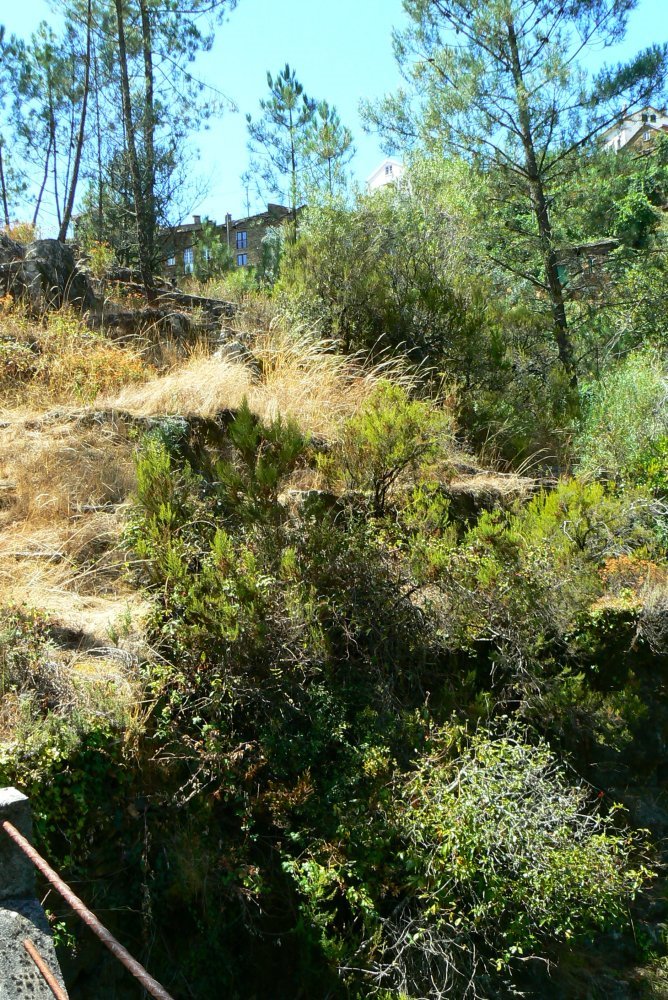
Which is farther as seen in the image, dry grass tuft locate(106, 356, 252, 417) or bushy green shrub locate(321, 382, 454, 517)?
dry grass tuft locate(106, 356, 252, 417)

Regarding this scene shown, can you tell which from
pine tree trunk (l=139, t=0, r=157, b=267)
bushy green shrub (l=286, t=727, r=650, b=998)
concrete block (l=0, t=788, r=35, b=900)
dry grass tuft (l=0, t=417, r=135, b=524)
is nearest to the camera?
concrete block (l=0, t=788, r=35, b=900)

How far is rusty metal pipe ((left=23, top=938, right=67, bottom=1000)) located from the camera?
7.10ft

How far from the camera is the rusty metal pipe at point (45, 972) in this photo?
2164 millimetres

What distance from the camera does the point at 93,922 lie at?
2.19 metres

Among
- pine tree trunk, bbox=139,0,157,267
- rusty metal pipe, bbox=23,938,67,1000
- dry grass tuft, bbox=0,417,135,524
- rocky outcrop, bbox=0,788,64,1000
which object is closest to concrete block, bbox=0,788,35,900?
rocky outcrop, bbox=0,788,64,1000

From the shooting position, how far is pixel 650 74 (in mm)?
10359

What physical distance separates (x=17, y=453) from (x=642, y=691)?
16.8 feet

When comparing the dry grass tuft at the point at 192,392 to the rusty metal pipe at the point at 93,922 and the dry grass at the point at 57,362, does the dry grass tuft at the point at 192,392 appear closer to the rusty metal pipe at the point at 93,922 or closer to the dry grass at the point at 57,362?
the dry grass at the point at 57,362

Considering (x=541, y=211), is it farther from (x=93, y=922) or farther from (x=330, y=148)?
(x=93, y=922)

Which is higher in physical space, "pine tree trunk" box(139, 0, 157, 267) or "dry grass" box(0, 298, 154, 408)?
"pine tree trunk" box(139, 0, 157, 267)

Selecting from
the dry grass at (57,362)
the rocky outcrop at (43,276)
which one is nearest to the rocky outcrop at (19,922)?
the dry grass at (57,362)

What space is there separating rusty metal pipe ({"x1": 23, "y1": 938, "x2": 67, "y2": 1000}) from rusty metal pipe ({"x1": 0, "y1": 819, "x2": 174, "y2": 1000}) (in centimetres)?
14

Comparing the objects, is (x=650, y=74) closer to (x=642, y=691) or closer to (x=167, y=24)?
(x=167, y=24)

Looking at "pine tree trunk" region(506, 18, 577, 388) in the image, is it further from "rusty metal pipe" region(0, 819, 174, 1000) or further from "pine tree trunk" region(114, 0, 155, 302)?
"rusty metal pipe" region(0, 819, 174, 1000)
